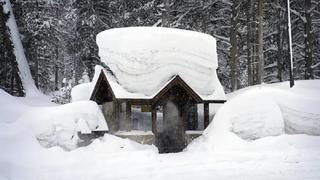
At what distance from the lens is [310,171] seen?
1044 centimetres

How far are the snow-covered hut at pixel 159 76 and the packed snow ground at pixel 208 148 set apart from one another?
1800mm

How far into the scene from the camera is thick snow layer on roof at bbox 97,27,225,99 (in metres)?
17.7

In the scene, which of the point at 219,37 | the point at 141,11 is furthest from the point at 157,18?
the point at 219,37

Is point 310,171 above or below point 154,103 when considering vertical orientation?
below

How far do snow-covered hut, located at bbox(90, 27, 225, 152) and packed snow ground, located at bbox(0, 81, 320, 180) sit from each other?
180cm

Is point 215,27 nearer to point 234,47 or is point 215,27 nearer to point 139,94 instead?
point 234,47

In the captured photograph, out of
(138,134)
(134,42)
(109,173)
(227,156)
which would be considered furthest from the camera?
(134,42)

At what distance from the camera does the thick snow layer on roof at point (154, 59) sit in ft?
58.1

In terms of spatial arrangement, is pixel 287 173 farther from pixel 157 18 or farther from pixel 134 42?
pixel 157 18

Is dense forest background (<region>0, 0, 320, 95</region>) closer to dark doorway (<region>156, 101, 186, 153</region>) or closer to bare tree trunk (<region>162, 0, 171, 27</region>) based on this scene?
bare tree trunk (<region>162, 0, 171, 27</region>)

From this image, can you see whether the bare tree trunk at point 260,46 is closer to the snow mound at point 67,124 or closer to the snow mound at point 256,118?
the snow mound at point 256,118

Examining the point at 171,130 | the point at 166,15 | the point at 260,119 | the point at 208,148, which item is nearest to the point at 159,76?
the point at 171,130

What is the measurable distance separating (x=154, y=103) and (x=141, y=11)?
11.9 meters

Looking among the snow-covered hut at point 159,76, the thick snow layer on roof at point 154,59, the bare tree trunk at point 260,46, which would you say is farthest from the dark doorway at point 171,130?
the bare tree trunk at point 260,46
